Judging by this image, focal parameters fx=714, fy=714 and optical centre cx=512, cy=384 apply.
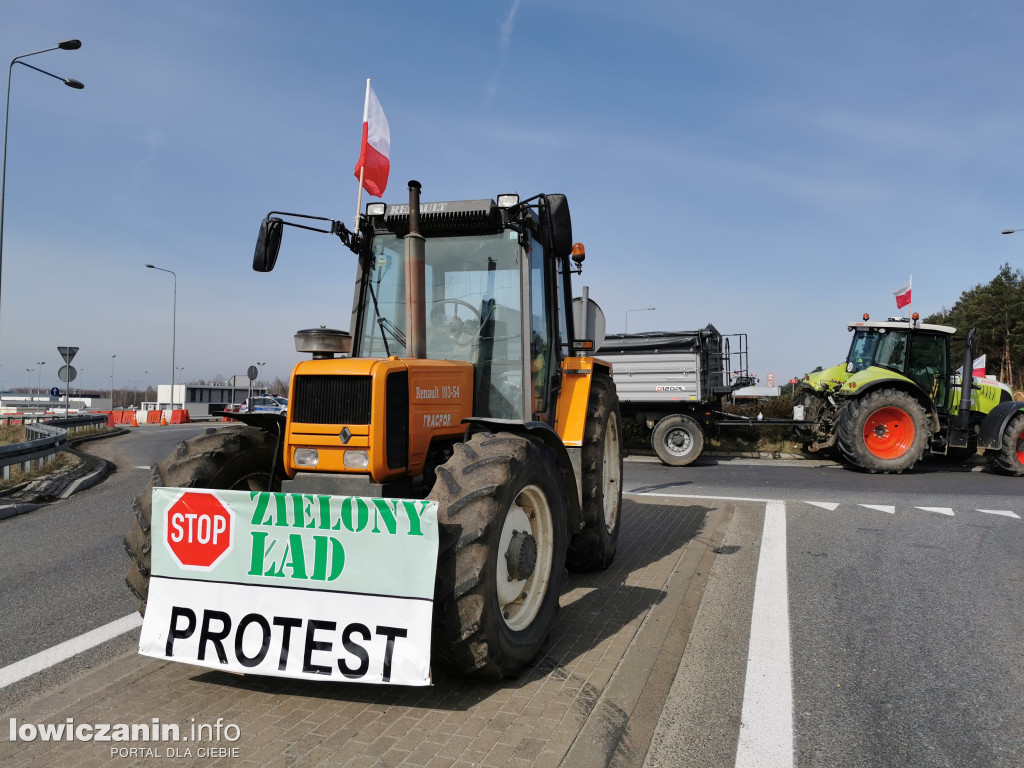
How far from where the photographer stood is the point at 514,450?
3.52 meters

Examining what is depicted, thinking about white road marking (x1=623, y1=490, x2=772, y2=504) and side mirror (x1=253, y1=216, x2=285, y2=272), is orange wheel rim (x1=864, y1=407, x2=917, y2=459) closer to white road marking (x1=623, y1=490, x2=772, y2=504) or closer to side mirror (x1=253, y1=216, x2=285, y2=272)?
white road marking (x1=623, y1=490, x2=772, y2=504)

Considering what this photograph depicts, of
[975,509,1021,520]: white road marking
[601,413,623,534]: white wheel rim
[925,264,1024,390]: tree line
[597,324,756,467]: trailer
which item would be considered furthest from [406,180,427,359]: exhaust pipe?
[925,264,1024,390]: tree line

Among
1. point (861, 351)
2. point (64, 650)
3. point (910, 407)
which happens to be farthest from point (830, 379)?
point (64, 650)

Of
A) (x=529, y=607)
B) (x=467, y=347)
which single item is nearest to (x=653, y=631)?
(x=529, y=607)

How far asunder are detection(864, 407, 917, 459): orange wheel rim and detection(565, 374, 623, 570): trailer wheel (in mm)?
8975

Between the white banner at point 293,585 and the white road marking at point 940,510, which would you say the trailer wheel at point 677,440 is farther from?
the white banner at point 293,585

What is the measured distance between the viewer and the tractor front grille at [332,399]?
367cm

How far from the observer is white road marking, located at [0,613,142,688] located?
3850 mm

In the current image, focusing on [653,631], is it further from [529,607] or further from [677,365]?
[677,365]

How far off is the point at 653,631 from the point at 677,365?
10987mm

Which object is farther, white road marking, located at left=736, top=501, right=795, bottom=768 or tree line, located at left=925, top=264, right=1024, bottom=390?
tree line, located at left=925, top=264, right=1024, bottom=390

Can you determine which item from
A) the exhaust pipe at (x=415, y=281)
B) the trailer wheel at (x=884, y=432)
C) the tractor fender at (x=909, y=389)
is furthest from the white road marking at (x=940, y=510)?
the exhaust pipe at (x=415, y=281)

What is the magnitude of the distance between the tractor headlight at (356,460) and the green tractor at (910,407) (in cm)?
1165

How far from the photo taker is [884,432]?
1325 centimetres
